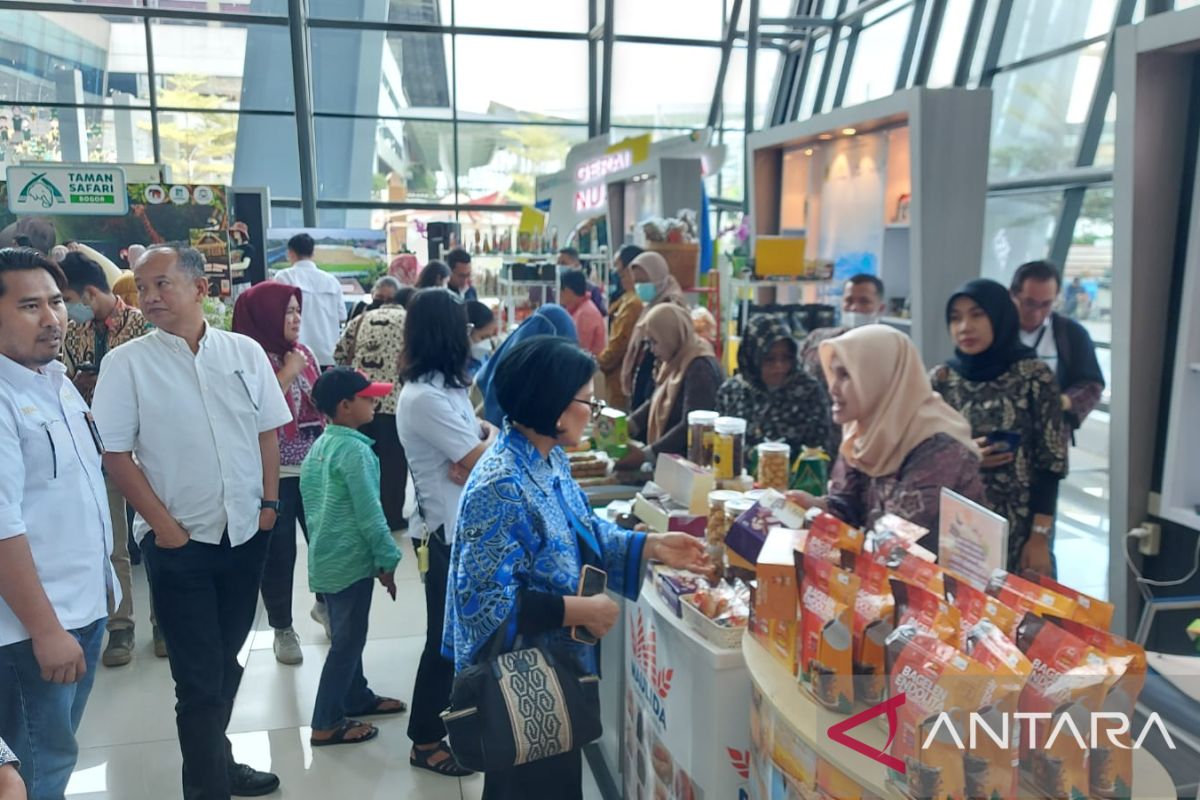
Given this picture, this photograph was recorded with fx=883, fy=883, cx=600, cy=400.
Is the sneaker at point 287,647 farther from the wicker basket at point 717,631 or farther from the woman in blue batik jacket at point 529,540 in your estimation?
the wicker basket at point 717,631

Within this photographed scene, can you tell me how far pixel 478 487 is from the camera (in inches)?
73.0

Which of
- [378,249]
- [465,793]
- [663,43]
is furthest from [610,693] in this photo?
[663,43]

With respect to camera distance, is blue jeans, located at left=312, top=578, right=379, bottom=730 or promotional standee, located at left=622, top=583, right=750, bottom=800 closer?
promotional standee, located at left=622, top=583, right=750, bottom=800

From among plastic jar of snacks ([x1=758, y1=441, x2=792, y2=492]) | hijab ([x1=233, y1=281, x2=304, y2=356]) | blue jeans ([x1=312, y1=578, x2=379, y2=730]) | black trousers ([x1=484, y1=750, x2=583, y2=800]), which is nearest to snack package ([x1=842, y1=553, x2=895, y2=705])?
black trousers ([x1=484, y1=750, x2=583, y2=800])

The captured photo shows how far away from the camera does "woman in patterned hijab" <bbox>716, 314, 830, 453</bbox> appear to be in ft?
11.3

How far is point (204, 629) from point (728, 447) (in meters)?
1.64

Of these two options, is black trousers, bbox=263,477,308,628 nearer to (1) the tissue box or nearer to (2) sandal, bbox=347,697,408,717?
(2) sandal, bbox=347,697,408,717

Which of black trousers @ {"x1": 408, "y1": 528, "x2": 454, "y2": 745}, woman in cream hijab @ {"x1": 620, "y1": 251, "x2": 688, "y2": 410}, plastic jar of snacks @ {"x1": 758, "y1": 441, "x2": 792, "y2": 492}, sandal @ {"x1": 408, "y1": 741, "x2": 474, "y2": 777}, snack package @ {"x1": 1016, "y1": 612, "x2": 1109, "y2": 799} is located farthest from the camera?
woman in cream hijab @ {"x1": 620, "y1": 251, "x2": 688, "y2": 410}

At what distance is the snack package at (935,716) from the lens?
1.30m

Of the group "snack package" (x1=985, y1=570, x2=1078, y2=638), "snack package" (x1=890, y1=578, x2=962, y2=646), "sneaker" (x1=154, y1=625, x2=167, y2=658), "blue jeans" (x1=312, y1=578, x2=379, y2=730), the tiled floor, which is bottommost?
the tiled floor

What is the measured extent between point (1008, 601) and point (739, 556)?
0.77 metres

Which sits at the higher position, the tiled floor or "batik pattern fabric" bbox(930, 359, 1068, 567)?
"batik pattern fabric" bbox(930, 359, 1068, 567)

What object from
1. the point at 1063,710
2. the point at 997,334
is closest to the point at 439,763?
the point at 1063,710

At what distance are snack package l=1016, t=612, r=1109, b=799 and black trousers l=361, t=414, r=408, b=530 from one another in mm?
4302
